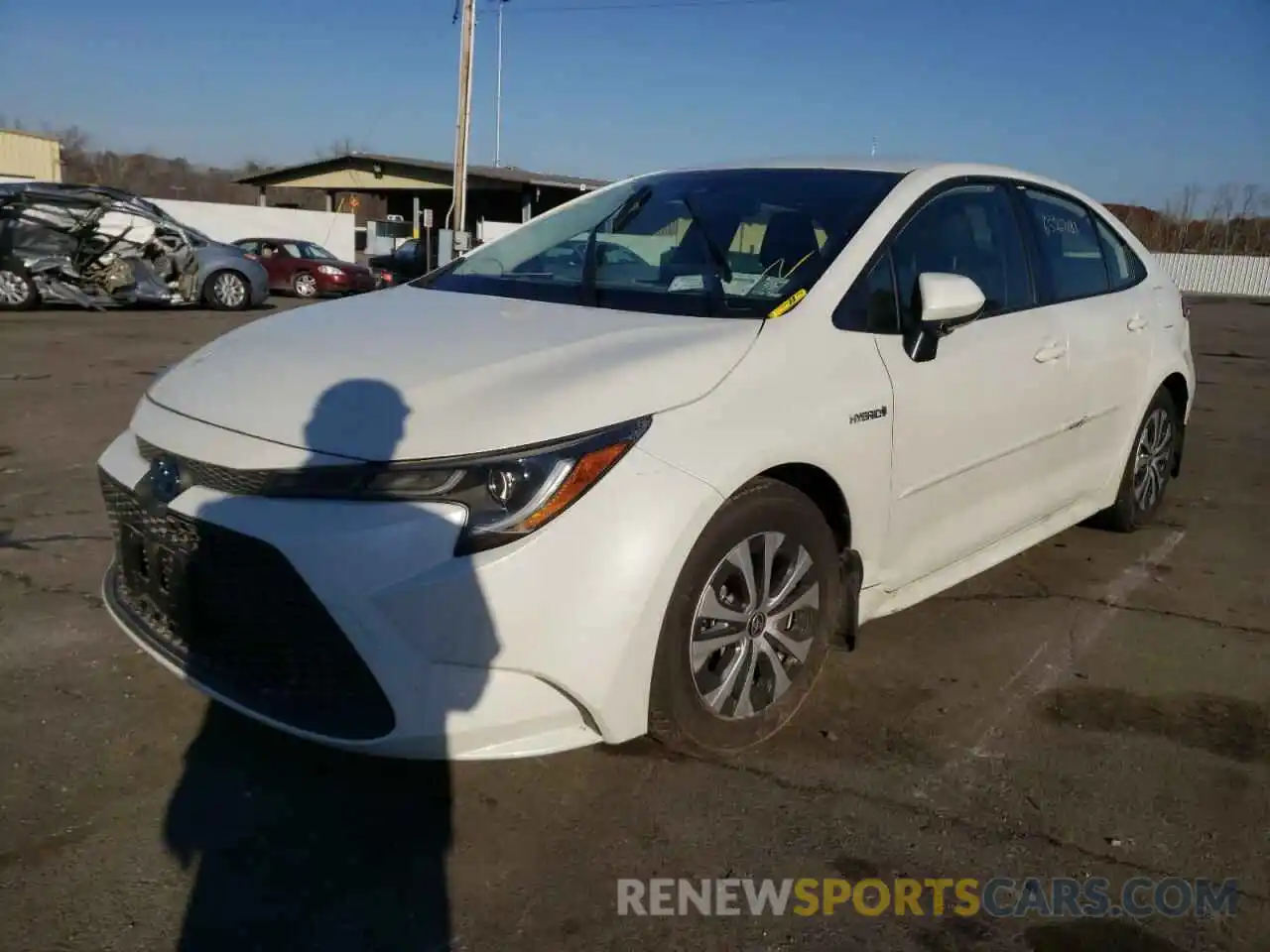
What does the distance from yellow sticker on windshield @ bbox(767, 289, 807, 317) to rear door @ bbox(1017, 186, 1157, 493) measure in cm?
147

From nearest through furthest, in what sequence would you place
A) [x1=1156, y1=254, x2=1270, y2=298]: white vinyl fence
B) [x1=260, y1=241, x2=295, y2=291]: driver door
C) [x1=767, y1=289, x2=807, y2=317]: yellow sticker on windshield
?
[x1=767, y1=289, x2=807, y2=317]: yellow sticker on windshield < [x1=260, y1=241, x2=295, y2=291]: driver door < [x1=1156, y1=254, x2=1270, y2=298]: white vinyl fence

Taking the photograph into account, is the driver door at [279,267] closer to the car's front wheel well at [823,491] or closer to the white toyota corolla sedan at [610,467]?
the white toyota corolla sedan at [610,467]

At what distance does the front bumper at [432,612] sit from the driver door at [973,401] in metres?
1.05

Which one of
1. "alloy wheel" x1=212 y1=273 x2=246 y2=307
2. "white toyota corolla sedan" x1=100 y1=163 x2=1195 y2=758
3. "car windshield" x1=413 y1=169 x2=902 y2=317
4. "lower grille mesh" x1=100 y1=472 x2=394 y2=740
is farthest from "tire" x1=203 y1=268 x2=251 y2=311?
"lower grille mesh" x1=100 y1=472 x2=394 y2=740

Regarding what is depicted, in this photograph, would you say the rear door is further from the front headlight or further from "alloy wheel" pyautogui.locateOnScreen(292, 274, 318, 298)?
"alloy wheel" pyautogui.locateOnScreen(292, 274, 318, 298)

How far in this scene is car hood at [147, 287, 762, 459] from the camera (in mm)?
2480

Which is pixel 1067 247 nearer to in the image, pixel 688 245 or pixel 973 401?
pixel 973 401

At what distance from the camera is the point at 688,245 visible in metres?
3.67

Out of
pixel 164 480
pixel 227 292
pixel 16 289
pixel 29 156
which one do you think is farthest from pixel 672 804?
pixel 29 156

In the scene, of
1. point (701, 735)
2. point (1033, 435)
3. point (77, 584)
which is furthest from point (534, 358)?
point (77, 584)

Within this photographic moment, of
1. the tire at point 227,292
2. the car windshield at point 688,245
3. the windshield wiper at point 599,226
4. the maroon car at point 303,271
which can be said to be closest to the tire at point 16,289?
the tire at point 227,292

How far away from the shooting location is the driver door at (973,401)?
10.9 feet

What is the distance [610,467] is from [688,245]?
1.45 metres

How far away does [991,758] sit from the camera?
3072mm
